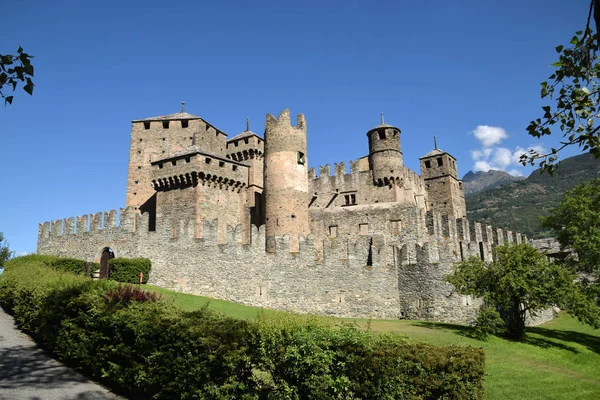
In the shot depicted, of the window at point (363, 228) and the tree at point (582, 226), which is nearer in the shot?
the tree at point (582, 226)

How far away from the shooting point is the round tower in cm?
3934

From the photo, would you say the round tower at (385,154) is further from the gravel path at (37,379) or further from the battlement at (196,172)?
the gravel path at (37,379)

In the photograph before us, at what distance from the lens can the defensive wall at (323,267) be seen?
74.9ft

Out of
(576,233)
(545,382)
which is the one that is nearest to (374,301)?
(545,382)

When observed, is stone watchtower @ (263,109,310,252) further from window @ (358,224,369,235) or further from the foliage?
the foliage

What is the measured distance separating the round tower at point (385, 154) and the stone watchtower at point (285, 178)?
→ 33.1ft

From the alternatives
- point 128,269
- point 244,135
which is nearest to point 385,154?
point 244,135

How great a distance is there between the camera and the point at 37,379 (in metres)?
10.4

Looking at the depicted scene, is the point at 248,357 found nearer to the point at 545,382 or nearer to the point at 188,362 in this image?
the point at 188,362

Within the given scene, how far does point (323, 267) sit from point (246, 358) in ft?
54.3

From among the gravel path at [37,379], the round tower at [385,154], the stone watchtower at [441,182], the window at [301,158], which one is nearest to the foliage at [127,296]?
the gravel path at [37,379]

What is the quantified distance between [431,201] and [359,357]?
42974 millimetres

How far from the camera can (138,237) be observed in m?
28.4

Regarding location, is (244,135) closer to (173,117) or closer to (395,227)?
(173,117)
